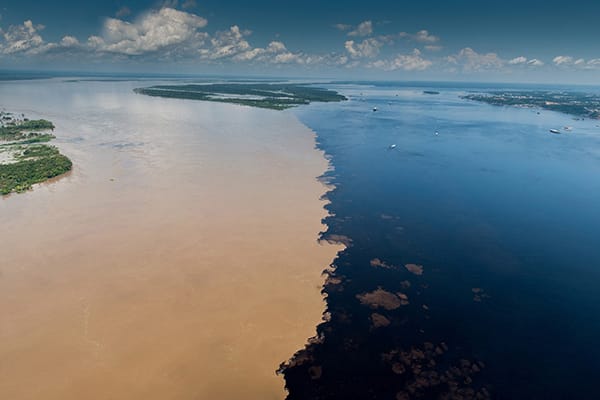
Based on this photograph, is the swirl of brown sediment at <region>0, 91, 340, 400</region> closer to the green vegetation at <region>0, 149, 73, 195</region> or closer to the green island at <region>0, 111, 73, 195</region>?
the green vegetation at <region>0, 149, 73, 195</region>

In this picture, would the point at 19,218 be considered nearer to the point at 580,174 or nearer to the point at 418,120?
the point at 580,174

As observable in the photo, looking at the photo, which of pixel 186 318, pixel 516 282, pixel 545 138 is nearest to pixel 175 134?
pixel 186 318

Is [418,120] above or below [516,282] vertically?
above

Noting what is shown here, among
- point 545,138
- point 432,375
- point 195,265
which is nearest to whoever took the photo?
point 432,375

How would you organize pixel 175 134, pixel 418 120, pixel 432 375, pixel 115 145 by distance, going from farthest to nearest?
pixel 418 120, pixel 175 134, pixel 115 145, pixel 432 375

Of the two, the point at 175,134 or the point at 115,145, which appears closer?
the point at 115,145
